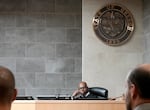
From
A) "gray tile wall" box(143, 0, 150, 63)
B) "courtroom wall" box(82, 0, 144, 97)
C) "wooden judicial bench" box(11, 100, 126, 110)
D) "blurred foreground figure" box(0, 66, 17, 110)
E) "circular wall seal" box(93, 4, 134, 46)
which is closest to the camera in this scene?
"blurred foreground figure" box(0, 66, 17, 110)

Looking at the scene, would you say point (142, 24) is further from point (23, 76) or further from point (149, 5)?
point (23, 76)

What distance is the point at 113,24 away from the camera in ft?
24.9

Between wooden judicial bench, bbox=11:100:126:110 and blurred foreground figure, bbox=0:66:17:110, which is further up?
blurred foreground figure, bbox=0:66:17:110

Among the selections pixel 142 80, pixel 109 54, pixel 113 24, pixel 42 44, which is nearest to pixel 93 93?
pixel 109 54

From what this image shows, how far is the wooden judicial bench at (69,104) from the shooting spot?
175 inches

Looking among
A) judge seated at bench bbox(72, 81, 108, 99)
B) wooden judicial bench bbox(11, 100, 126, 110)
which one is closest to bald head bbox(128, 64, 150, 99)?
wooden judicial bench bbox(11, 100, 126, 110)

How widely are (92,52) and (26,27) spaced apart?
144 centimetres

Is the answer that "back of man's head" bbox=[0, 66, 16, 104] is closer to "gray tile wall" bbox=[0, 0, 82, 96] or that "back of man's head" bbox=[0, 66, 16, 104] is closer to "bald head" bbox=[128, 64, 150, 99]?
"bald head" bbox=[128, 64, 150, 99]

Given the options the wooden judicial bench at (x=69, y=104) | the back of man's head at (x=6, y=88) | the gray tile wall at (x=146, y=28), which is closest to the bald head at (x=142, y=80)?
the back of man's head at (x=6, y=88)

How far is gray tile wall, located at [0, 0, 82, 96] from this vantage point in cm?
737

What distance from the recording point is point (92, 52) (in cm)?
748

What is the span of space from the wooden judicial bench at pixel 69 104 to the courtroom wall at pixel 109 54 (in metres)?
2.88

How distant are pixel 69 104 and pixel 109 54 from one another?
3.15m

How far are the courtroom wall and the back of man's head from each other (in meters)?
6.00
